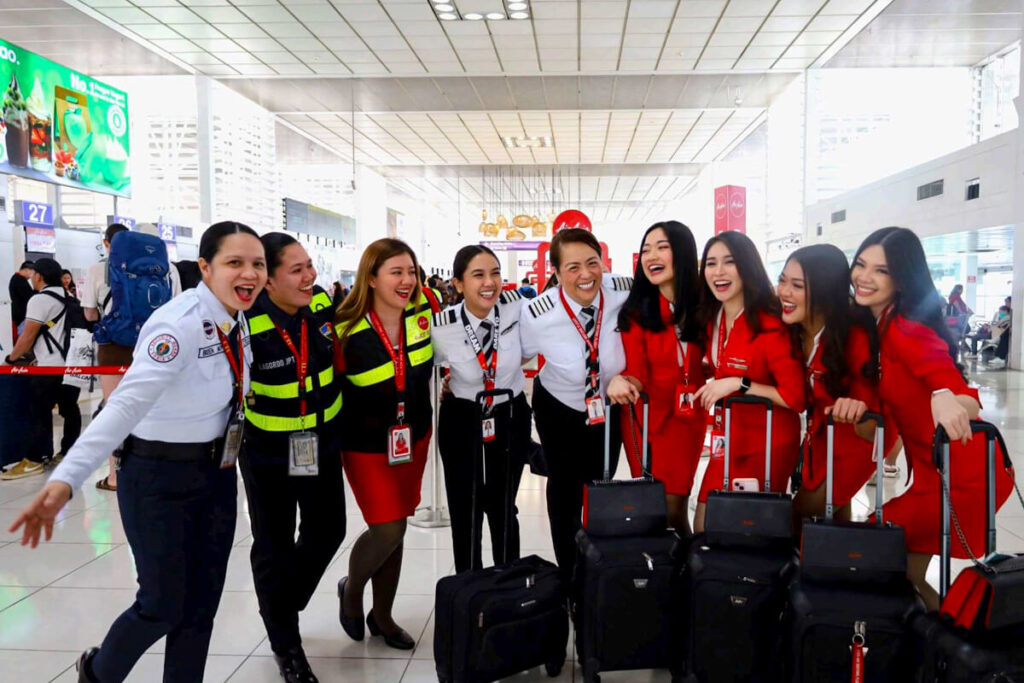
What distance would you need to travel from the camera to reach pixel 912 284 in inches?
83.4

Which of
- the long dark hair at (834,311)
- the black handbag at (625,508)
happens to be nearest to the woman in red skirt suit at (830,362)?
the long dark hair at (834,311)

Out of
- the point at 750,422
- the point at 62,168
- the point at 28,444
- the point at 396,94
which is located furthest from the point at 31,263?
the point at 396,94

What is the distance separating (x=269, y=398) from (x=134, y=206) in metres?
13.7

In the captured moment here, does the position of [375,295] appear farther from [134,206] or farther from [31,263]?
[134,206]

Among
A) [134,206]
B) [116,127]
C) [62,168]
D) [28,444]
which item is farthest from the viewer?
[134,206]

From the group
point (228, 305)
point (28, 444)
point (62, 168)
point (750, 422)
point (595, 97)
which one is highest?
point (595, 97)

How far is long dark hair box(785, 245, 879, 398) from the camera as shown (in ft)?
7.36

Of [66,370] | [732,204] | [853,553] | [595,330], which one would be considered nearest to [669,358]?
[595,330]

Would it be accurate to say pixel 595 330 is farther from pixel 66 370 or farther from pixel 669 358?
pixel 66 370

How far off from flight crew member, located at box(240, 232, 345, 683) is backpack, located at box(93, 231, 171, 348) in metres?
2.47

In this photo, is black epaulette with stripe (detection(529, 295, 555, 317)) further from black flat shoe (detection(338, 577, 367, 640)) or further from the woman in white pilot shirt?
black flat shoe (detection(338, 577, 367, 640))

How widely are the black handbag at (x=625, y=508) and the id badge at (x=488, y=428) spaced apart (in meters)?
0.45

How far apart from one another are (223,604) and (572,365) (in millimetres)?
1805

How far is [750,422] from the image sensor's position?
2.39 meters
